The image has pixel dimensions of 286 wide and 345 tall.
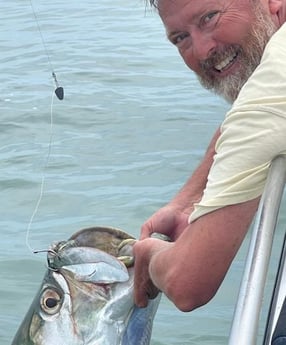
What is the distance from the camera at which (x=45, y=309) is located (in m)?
2.60

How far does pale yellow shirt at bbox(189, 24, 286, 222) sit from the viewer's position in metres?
2.11

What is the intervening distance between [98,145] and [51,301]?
4913 mm

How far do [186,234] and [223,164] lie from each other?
204mm

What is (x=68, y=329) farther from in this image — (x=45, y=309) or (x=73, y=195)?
(x=73, y=195)

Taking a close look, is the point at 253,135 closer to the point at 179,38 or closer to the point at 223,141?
the point at 223,141

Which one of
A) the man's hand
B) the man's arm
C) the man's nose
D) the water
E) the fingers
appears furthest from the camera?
the water

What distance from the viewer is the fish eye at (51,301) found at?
2.59m

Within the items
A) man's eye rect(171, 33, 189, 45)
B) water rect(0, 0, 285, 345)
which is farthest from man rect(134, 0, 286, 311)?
water rect(0, 0, 285, 345)

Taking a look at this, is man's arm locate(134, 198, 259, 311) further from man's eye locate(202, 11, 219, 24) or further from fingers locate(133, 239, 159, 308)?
man's eye locate(202, 11, 219, 24)

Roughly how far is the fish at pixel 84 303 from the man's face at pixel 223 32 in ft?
1.91

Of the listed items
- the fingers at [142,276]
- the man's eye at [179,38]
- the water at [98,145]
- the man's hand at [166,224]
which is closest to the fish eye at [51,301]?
the fingers at [142,276]

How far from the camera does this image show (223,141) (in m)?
2.20

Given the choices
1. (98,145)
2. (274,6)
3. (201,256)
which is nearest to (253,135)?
(201,256)

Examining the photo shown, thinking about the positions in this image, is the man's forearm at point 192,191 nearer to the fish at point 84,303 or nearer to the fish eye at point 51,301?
the fish at point 84,303
